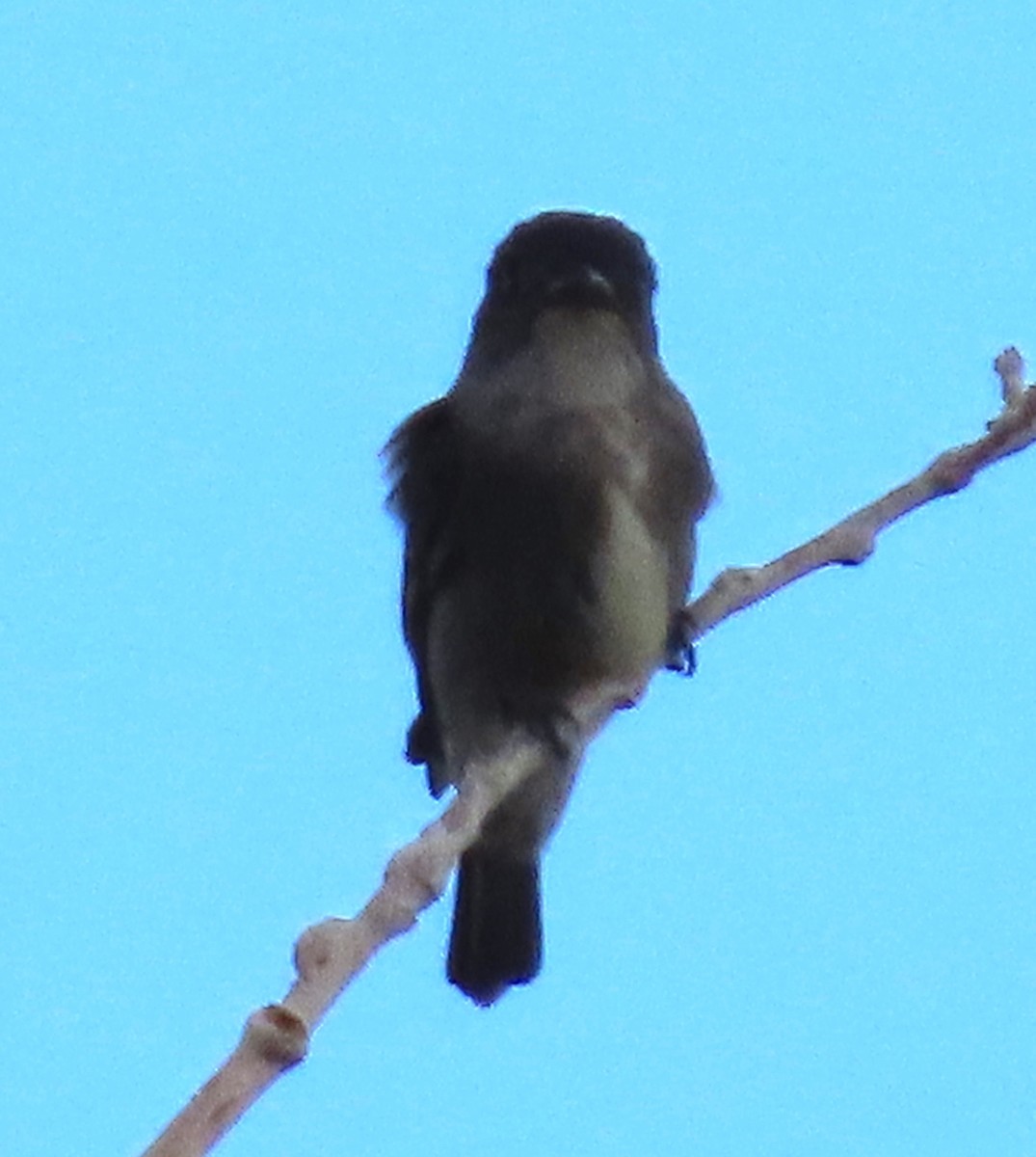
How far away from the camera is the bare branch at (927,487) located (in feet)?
8.96

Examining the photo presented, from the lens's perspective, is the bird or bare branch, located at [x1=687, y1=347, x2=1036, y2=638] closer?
bare branch, located at [x1=687, y1=347, x2=1036, y2=638]

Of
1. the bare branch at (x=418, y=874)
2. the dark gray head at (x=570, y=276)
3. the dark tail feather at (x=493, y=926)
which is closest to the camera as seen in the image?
the bare branch at (x=418, y=874)

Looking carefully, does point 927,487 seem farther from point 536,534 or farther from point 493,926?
point 493,926

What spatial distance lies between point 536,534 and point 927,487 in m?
1.67

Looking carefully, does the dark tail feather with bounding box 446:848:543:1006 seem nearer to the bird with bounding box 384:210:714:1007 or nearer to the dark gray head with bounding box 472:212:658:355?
the bird with bounding box 384:210:714:1007

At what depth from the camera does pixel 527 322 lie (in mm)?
4824

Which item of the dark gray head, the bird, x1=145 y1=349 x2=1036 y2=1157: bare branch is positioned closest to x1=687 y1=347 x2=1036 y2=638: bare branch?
x1=145 y1=349 x2=1036 y2=1157: bare branch

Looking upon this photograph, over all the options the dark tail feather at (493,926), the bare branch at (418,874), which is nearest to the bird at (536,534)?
the dark tail feather at (493,926)

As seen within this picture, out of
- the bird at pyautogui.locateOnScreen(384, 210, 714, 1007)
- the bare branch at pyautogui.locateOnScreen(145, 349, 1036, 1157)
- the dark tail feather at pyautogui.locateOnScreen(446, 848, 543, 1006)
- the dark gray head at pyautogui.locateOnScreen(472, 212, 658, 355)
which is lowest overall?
the bare branch at pyautogui.locateOnScreen(145, 349, 1036, 1157)

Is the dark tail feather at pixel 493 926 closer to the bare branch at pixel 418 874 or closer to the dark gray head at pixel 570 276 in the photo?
the dark gray head at pixel 570 276

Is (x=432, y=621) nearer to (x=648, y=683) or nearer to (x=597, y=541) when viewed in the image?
(x=597, y=541)

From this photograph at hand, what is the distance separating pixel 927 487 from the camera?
9.41 feet

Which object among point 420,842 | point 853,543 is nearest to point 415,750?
point 853,543

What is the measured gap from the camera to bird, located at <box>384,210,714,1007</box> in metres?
4.42
